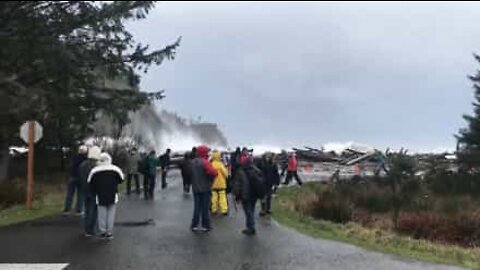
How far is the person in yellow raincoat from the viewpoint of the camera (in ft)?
63.0

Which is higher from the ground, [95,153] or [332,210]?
[95,153]

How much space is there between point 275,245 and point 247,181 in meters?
2.06

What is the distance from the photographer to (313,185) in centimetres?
3475

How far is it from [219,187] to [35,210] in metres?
5.07

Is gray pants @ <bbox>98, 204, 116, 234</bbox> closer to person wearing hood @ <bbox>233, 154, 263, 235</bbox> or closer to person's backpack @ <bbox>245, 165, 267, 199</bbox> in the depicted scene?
person wearing hood @ <bbox>233, 154, 263, 235</bbox>

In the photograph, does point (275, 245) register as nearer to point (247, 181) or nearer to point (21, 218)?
point (247, 181)

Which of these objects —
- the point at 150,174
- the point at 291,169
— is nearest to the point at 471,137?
the point at 291,169

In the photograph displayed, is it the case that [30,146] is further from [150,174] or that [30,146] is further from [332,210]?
[332,210]

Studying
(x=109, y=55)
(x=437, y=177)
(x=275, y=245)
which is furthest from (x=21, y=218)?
(x=437, y=177)

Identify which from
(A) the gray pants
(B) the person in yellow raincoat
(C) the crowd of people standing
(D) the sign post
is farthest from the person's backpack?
(D) the sign post

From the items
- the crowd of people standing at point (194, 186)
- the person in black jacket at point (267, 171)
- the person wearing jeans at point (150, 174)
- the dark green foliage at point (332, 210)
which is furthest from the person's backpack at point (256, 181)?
the person wearing jeans at point (150, 174)

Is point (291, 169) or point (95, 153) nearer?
point (95, 153)

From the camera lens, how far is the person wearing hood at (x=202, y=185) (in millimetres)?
16406

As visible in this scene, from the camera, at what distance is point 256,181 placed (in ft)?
52.6
